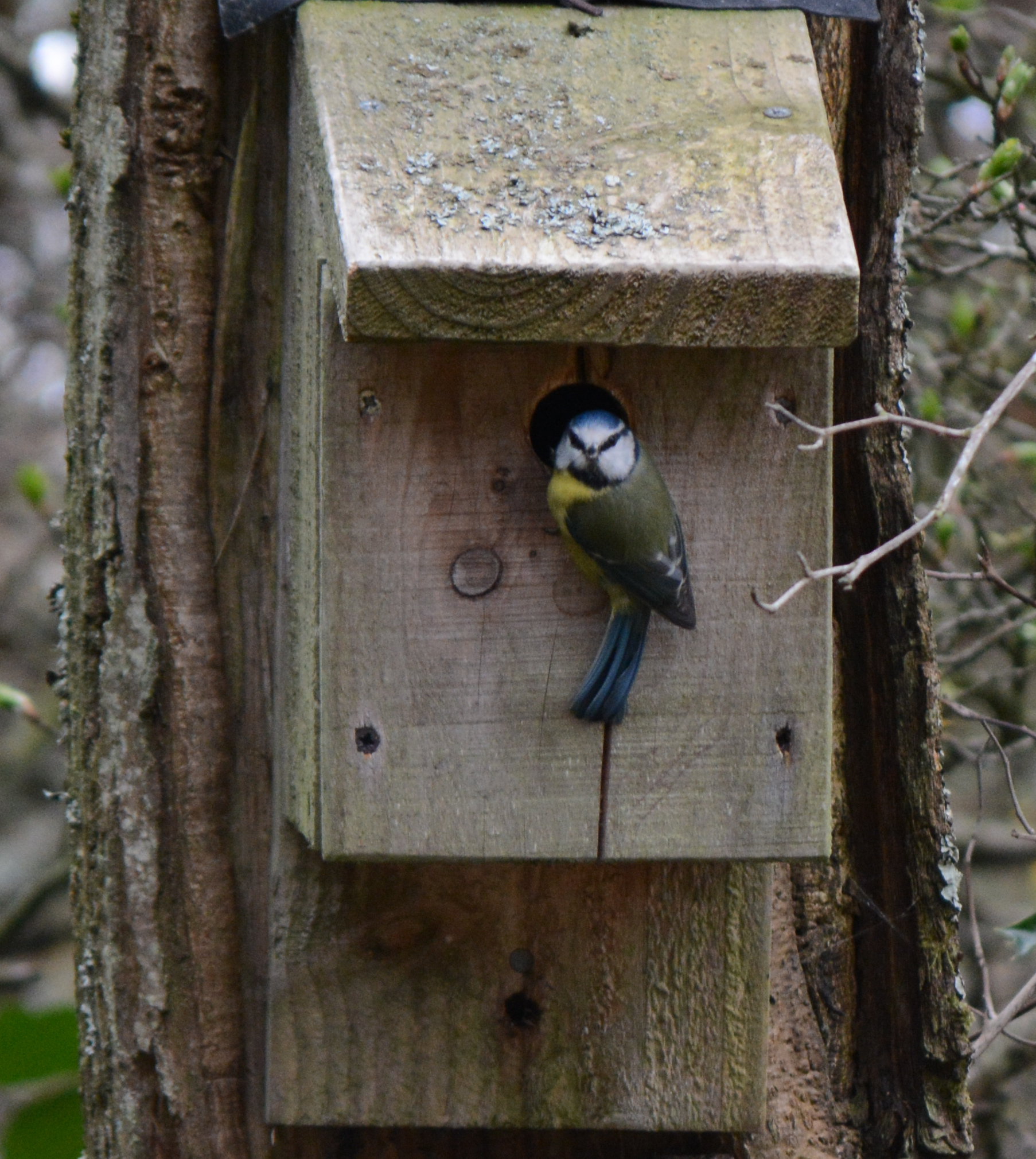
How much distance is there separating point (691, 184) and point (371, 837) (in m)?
0.87

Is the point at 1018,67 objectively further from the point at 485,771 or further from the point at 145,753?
the point at 145,753

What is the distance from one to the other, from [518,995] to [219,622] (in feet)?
2.26

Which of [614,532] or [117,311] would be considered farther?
[117,311]

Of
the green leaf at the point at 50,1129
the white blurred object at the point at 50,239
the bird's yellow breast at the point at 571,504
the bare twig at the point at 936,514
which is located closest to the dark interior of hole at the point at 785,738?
the bare twig at the point at 936,514

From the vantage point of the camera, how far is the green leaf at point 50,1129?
2480 mm

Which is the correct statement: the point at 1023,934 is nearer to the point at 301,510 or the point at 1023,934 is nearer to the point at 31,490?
the point at 301,510

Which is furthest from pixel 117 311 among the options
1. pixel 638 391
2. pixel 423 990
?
pixel 423 990

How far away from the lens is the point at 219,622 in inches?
87.9

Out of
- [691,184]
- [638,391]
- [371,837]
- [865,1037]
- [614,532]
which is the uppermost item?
[691,184]

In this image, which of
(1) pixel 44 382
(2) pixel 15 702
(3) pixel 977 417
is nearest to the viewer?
(2) pixel 15 702

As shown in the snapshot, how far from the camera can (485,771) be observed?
1.85m

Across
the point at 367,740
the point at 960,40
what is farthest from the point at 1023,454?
the point at 367,740

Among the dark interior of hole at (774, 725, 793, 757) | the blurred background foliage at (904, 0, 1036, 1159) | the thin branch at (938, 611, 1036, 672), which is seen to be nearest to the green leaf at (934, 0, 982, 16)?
the blurred background foliage at (904, 0, 1036, 1159)

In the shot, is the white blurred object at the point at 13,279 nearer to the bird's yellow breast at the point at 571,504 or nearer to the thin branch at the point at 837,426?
the bird's yellow breast at the point at 571,504
